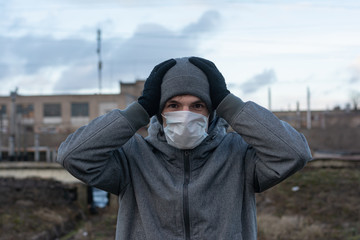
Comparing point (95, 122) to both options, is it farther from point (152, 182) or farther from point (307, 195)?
point (307, 195)

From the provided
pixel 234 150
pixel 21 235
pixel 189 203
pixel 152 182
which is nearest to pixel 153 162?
pixel 152 182

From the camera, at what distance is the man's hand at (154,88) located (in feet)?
7.21

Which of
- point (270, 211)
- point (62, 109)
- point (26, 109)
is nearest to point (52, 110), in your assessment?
point (62, 109)

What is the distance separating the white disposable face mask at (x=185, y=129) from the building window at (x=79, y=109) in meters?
44.8

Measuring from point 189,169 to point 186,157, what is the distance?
7 cm

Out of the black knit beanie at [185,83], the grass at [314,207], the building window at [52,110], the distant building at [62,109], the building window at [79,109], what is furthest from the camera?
the building window at [52,110]

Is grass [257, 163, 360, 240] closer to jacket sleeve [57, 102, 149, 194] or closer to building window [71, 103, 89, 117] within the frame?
jacket sleeve [57, 102, 149, 194]

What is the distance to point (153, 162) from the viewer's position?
7.22ft

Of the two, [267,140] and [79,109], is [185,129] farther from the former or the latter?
[79,109]

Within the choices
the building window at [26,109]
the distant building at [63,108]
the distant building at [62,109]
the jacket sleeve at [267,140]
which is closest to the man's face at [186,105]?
the jacket sleeve at [267,140]

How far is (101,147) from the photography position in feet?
6.78

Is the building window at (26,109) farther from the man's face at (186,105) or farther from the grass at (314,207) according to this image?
the man's face at (186,105)

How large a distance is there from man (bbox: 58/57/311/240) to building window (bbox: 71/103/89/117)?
44.7m

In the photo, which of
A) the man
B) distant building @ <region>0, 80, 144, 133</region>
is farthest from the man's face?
distant building @ <region>0, 80, 144, 133</region>
